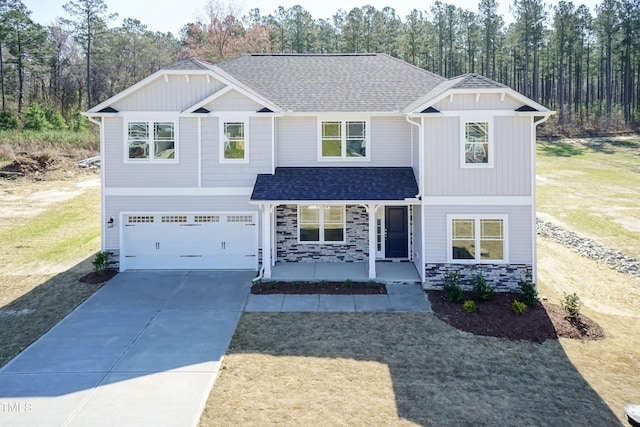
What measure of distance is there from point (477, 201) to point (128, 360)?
33.6ft

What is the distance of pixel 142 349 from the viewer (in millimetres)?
9664

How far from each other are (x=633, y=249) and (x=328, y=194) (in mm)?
13141

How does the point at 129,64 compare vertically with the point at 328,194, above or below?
above

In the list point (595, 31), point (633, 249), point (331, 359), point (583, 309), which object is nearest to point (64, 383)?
point (331, 359)

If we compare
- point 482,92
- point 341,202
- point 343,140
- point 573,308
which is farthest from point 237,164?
point 573,308

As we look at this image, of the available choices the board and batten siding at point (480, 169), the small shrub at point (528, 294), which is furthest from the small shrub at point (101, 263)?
the small shrub at point (528, 294)

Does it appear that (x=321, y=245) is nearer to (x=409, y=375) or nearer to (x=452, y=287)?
(x=452, y=287)

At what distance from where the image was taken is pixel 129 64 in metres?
51.5

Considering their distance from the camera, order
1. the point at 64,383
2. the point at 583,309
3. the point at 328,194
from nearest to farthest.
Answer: the point at 64,383 → the point at 583,309 → the point at 328,194

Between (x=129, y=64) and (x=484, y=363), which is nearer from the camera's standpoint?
(x=484, y=363)

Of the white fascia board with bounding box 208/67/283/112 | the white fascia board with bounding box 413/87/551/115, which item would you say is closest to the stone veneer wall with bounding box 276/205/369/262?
the white fascia board with bounding box 208/67/283/112

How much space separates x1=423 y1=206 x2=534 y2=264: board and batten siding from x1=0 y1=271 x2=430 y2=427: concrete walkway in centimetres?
142

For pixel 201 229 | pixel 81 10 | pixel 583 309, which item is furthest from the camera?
pixel 81 10

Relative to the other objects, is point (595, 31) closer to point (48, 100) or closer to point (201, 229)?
point (201, 229)
